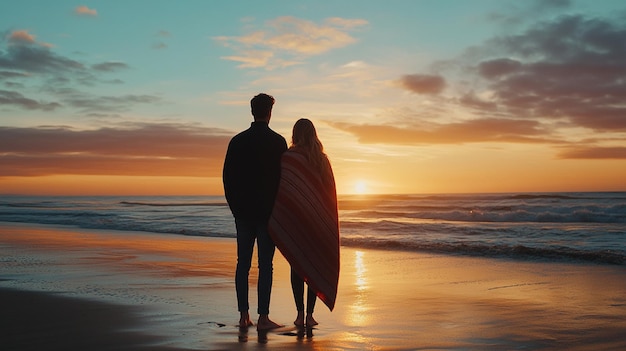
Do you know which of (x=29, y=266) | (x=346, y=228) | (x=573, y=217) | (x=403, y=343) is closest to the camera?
(x=403, y=343)

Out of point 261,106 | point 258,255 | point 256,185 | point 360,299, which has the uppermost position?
point 261,106

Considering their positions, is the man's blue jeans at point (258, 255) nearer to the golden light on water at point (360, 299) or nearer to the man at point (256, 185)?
the man at point (256, 185)

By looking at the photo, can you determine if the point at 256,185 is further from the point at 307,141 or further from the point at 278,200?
the point at 307,141

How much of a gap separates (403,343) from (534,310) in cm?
188

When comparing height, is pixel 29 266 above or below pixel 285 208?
below

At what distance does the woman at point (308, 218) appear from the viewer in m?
4.47

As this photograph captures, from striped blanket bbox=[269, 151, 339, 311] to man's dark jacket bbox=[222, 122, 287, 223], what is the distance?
72 mm

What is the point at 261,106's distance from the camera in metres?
4.51

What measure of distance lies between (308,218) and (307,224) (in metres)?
0.05

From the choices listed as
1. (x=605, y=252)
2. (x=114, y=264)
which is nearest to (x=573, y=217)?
(x=605, y=252)

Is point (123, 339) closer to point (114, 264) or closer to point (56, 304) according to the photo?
point (56, 304)

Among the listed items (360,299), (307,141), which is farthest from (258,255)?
(360,299)

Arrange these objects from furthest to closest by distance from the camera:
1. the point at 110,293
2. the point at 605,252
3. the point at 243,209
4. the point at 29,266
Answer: the point at 605,252
the point at 29,266
the point at 110,293
the point at 243,209

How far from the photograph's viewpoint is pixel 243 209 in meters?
4.41
